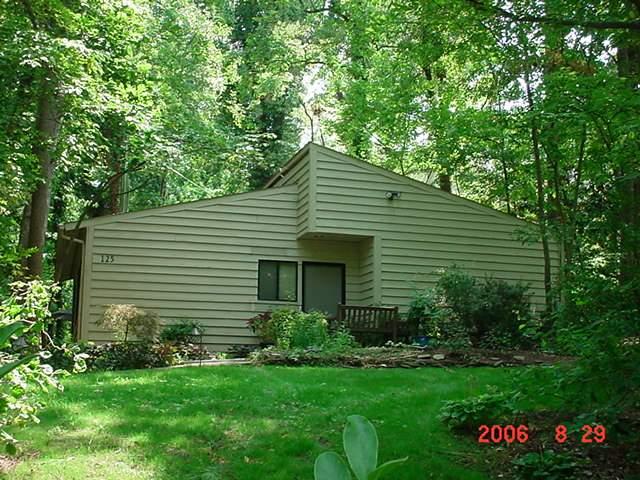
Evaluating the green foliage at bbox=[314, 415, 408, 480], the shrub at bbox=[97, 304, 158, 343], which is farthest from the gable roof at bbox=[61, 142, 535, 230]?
the green foliage at bbox=[314, 415, 408, 480]

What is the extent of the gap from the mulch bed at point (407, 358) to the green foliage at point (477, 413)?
4.52m

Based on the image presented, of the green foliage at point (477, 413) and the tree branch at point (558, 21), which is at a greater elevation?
the tree branch at point (558, 21)

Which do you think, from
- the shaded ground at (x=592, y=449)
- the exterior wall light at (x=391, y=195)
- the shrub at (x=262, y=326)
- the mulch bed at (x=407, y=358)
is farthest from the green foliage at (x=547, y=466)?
the exterior wall light at (x=391, y=195)

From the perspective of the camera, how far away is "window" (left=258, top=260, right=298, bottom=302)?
1447 centimetres

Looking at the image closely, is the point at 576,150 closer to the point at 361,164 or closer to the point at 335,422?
the point at 361,164

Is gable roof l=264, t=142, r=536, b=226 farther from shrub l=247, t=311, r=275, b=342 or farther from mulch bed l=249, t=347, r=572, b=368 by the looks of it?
mulch bed l=249, t=347, r=572, b=368

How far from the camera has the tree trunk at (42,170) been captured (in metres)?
11.2

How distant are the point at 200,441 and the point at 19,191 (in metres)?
6.24

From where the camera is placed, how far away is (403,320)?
44.8 ft

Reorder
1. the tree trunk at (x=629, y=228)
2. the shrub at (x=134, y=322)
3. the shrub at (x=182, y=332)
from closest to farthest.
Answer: the tree trunk at (x=629, y=228)
the shrub at (x=134, y=322)
the shrub at (x=182, y=332)

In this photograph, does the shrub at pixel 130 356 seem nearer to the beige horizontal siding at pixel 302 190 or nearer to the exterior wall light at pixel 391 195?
the beige horizontal siding at pixel 302 190

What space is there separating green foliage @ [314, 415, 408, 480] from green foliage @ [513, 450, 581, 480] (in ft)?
12.6
